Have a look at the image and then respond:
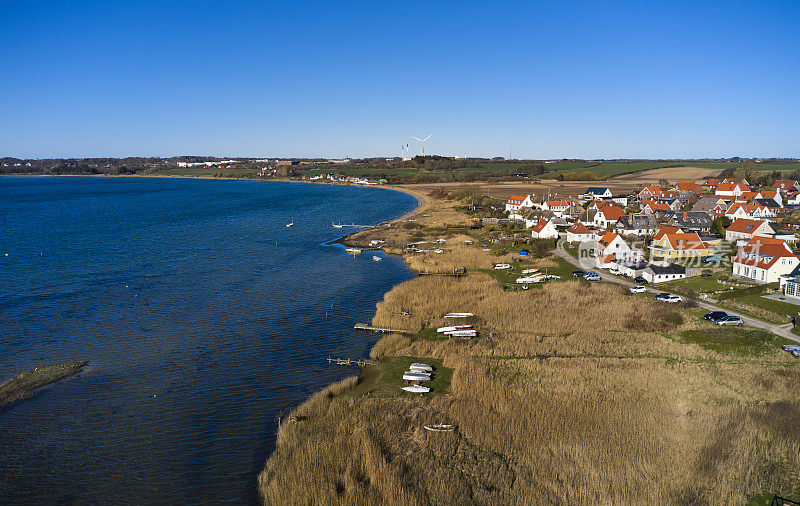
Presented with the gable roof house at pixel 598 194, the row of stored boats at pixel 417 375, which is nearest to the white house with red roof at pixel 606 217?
the gable roof house at pixel 598 194

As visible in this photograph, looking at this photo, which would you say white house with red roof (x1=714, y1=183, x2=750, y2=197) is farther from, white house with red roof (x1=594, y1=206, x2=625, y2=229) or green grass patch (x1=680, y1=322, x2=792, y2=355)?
green grass patch (x1=680, y1=322, x2=792, y2=355)

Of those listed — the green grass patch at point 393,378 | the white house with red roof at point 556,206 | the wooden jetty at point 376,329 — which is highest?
the white house with red roof at point 556,206

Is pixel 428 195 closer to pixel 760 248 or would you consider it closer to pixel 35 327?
pixel 760 248

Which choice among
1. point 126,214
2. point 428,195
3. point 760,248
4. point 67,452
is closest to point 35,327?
point 67,452

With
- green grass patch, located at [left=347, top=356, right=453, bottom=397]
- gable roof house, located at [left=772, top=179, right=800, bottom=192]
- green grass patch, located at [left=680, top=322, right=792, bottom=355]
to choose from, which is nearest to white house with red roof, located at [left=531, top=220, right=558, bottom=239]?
green grass patch, located at [left=680, top=322, right=792, bottom=355]

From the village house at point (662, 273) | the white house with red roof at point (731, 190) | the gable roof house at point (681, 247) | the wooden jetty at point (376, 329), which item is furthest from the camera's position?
the white house with red roof at point (731, 190)

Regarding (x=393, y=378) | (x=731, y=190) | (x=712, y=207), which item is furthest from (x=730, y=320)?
(x=731, y=190)

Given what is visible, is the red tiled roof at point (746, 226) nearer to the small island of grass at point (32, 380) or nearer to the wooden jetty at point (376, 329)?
the wooden jetty at point (376, 329)
